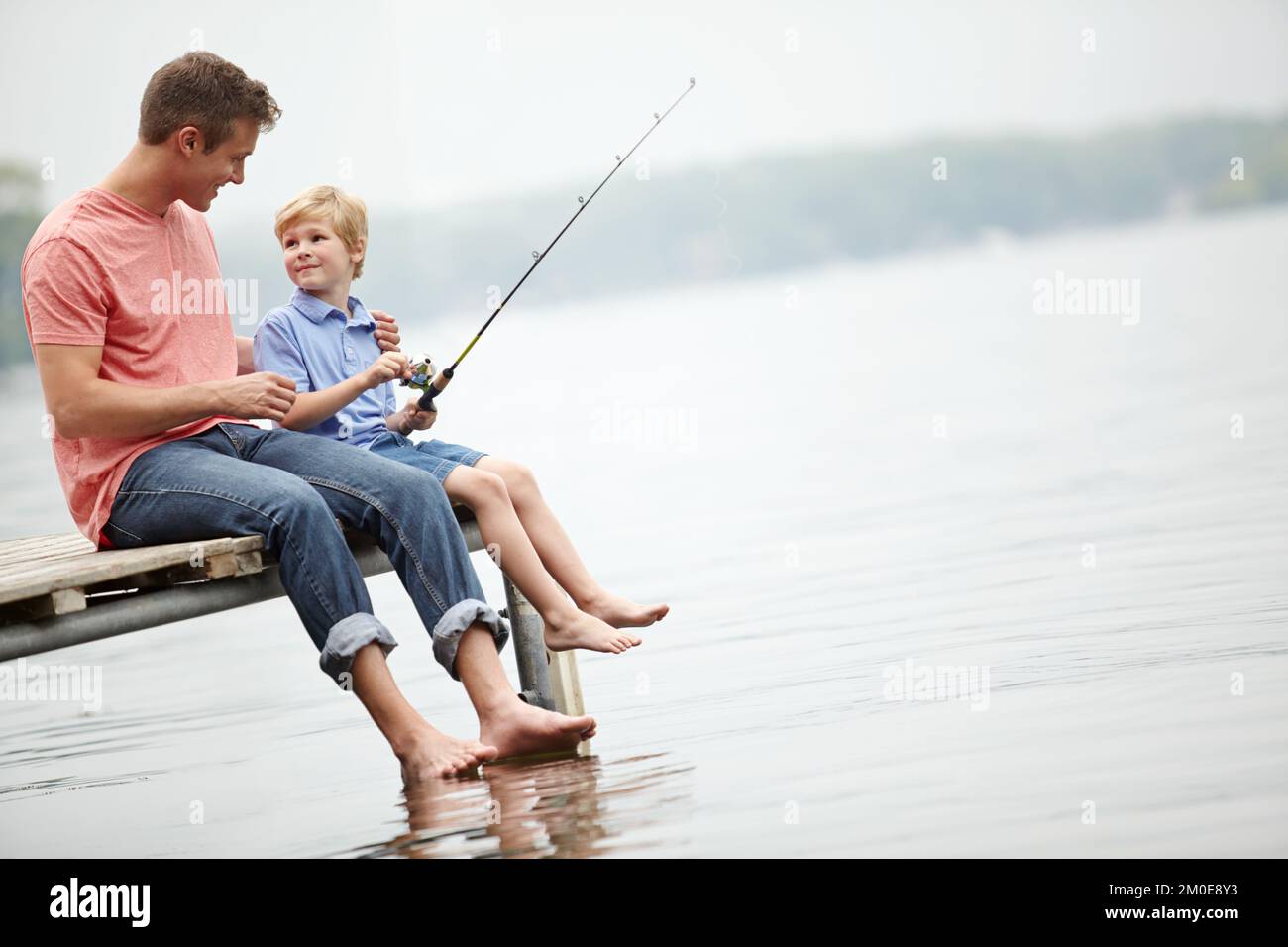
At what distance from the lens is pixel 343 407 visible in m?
2.94

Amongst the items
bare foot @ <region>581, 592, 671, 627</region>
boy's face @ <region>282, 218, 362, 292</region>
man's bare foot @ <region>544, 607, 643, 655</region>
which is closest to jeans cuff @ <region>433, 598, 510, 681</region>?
man's bare foot @ <region>544, 607, 643, 655</region>

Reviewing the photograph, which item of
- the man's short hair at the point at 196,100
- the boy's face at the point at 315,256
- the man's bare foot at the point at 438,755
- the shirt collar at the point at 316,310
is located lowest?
the man's bare foot at the point at 438,755

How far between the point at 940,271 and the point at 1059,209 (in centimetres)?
316

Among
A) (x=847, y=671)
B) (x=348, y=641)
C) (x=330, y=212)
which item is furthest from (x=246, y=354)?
(x=847, y=671)

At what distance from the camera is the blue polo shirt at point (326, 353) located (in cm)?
295

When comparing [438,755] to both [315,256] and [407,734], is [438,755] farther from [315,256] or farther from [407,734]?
[315,256]

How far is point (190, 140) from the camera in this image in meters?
2.70

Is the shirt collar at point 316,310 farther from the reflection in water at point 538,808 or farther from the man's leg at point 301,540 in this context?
the reflection in water at point 538,808

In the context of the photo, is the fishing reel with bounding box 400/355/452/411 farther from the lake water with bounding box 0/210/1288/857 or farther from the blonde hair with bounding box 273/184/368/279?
the lake water with bounding box 0/210/1288/857

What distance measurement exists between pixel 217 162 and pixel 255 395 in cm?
35

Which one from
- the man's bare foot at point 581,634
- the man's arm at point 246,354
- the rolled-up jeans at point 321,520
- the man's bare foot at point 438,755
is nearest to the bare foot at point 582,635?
the man's bare foot at point 581,634

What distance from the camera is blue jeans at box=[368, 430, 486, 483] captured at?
290 cm

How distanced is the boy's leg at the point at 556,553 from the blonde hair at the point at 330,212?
1.46ft

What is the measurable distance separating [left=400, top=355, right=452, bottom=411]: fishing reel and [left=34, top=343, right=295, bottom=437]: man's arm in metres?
0.33
